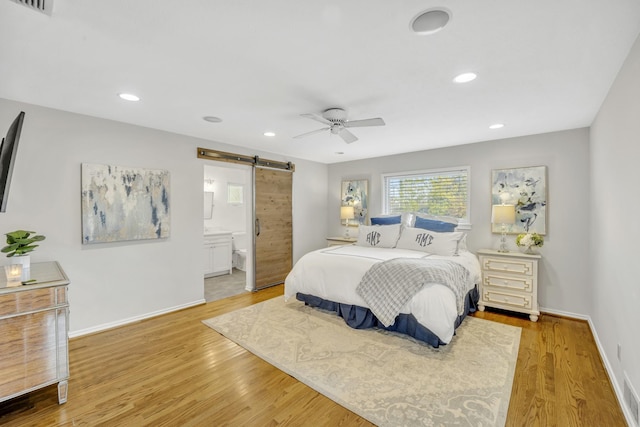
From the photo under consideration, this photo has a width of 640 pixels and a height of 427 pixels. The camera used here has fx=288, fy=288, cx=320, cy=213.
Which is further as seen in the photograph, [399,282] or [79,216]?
[79,216]

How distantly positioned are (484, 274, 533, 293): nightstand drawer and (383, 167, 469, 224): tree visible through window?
950 mm

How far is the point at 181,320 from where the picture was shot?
3.51 m

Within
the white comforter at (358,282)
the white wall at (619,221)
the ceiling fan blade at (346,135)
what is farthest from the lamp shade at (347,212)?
the white wall at (619,221)

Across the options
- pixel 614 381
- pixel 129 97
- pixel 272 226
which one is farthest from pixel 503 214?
pixel 129 97

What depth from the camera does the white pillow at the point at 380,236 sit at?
13.9 feet

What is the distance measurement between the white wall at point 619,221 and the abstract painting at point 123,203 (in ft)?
14.2

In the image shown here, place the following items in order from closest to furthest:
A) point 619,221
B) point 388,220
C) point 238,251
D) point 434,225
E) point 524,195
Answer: point 619,221
point 524,195
point 434,225
point 388,220
point 238,251

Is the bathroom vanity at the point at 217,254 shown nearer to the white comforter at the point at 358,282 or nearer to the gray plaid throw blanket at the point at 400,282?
the white comforter at the point at 358,282

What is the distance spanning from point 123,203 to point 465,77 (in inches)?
145

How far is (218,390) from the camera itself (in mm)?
2170

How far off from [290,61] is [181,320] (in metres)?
3.17

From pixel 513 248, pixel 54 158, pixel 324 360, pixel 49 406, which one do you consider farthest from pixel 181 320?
pixel 513 248

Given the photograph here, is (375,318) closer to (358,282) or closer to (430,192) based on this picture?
(358,282)

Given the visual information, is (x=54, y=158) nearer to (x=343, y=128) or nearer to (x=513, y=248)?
(x=343, y=128)
